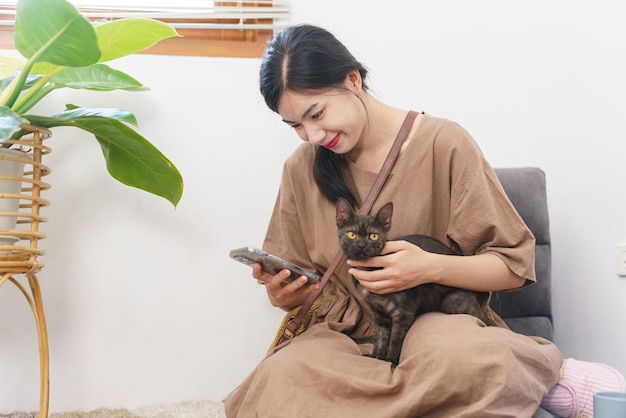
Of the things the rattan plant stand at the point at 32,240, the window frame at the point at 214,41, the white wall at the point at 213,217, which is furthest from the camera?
the window frame at the point at 214,41

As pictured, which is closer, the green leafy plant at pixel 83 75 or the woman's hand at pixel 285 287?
Result: the green leafy plant at pixel 83 75

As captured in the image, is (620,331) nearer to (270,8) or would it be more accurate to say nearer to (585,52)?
(585,52)

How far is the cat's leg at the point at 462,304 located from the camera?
59.1 inches

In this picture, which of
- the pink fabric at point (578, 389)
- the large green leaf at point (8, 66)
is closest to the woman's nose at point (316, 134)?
the pink fabric at point (578, 389)

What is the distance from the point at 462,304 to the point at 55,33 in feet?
3.46

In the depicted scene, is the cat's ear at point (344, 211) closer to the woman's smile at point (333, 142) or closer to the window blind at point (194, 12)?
the woman's smile at point (333, 142)

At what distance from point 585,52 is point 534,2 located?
14.5 inches

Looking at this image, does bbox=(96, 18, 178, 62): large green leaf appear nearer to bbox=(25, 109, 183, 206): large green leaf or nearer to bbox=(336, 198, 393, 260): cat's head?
bbox=(25, 109, 183, 206): large green leaf

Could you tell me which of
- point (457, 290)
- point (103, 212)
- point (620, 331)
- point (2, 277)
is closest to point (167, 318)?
point (103, 212)

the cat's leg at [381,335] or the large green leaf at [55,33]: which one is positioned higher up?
the large green leaf at [55,33]

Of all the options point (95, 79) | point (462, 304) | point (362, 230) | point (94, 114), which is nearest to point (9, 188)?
point (94, 114)

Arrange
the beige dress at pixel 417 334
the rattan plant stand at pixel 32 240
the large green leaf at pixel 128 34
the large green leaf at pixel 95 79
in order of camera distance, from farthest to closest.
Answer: the large green leaf at pixel 95 79 < the large green leaf at pixel 128 34 < the rattan plant stand at pixel 32 240 < the beige dress at pixel 417 334

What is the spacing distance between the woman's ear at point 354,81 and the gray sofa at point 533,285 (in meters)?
0.55

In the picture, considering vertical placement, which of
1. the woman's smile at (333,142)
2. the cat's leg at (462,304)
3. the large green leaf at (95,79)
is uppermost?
the large green leaf at (95,79)
